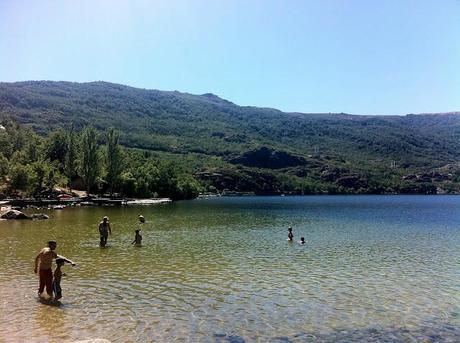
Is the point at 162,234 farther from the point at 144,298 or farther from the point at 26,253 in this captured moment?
the point at 144,298

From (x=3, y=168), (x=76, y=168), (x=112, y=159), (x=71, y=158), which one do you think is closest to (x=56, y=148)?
(x=76, y=168)

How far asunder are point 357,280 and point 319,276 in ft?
6.69

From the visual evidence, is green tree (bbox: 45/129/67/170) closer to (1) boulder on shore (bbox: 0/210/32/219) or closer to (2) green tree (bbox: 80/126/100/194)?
(2) green tree (bbox: 80/126/100/194)

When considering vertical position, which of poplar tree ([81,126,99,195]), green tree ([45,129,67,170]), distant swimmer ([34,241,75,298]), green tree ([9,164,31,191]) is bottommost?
distant swimmer ([34,241,75,298])

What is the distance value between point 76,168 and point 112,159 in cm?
953

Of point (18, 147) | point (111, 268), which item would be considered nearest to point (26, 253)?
point (111, 268)

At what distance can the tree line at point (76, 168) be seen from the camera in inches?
3452

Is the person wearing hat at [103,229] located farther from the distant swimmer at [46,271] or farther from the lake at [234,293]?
the distant swimmer at [46,271]

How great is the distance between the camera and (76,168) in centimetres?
10950

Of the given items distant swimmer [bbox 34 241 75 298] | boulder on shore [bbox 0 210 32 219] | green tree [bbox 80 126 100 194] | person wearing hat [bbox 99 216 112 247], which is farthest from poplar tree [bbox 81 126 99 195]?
distant swimmer [bbox 34 241 75 298]

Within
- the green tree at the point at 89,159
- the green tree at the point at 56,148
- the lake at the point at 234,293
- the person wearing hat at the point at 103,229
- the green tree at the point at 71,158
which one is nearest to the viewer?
the lake at the point at 234,293

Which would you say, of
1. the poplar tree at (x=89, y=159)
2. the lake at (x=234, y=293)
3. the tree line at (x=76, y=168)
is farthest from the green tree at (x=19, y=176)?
the lake at (x=234, y=293)

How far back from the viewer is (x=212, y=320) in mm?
16156

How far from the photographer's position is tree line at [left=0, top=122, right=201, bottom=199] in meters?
87.7
